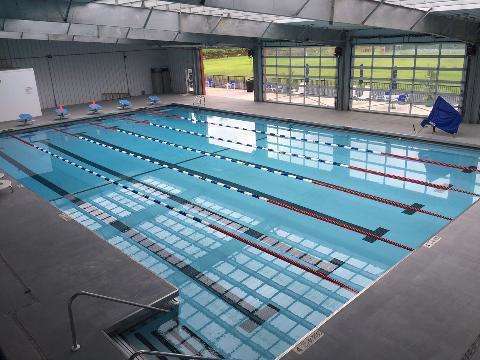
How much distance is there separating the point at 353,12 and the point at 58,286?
8415 mm

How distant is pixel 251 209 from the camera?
354 inches

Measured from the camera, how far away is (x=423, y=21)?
37.8ft

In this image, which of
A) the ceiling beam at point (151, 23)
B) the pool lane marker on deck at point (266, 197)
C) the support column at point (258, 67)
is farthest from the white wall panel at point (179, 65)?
the pool lane marker on deck at point (266, 197)

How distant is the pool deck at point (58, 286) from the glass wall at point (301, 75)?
15.3 metres

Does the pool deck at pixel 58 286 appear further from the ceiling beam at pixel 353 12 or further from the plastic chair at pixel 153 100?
the plastic chair at pixel 153 100

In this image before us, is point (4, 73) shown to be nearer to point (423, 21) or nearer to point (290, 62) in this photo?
point (290, 62)

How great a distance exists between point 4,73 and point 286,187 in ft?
51.8

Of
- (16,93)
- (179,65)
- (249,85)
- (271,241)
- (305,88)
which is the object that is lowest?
(271,241)

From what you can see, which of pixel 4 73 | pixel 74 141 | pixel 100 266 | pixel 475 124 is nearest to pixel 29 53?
pixel 4 73

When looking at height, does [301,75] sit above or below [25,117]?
above

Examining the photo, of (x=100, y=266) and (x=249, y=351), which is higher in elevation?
(x=100, y=266)

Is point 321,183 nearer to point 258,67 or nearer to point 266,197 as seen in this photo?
point 266,197

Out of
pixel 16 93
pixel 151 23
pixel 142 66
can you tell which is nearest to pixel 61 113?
pixel 16 93

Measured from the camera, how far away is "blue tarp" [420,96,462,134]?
13.5 metres
